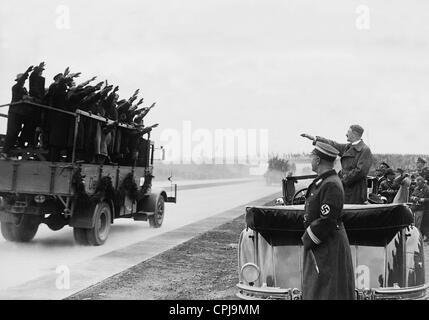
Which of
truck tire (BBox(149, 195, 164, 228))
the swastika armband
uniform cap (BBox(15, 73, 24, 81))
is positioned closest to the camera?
the swastika armband

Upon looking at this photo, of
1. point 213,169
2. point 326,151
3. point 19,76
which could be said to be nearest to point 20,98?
point 19,76

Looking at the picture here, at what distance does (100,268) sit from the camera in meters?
7.61

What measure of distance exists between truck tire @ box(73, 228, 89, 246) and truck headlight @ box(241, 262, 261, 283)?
624 centimetres

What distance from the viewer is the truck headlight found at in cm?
432

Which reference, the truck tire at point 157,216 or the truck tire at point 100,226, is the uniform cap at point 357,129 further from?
the truck tire at point 157,216

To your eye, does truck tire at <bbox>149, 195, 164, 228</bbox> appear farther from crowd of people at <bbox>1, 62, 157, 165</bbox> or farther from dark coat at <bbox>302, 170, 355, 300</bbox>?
dark coat at <bbox>302, 170, 355, 300</bbox>

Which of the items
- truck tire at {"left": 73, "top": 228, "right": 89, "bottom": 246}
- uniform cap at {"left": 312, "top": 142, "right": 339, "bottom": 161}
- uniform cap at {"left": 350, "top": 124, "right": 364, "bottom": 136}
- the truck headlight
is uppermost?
uniform cap at {"left": 350, "top": 124, "right": 364, "bottom": 136}

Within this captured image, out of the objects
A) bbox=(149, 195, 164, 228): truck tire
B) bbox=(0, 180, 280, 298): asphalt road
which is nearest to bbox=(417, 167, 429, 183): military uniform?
bbox=(0, 180, 280, 298): asphalt road

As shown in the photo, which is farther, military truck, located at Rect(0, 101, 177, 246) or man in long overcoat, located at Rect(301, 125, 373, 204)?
military truck, located at Rect(0, 101, 177, 246)

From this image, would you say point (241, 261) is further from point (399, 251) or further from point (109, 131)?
point (109, 131)

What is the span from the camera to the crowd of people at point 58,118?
9.67 metres

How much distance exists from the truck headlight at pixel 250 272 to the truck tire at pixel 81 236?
246 inches

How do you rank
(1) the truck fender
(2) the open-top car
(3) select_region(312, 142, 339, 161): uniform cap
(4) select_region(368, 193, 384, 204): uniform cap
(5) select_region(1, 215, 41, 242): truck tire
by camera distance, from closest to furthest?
1. (3) select_region(312, 142, 339, 161): uniform cap
2. (2) the open-top car
3. (4) select_region(368, 193, 384, 204): uniform cap
4. (5) select_region(1, 215, 41, 242): truck tire
5. (1) the truck fender

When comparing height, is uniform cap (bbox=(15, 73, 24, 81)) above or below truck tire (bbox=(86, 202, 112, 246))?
above
